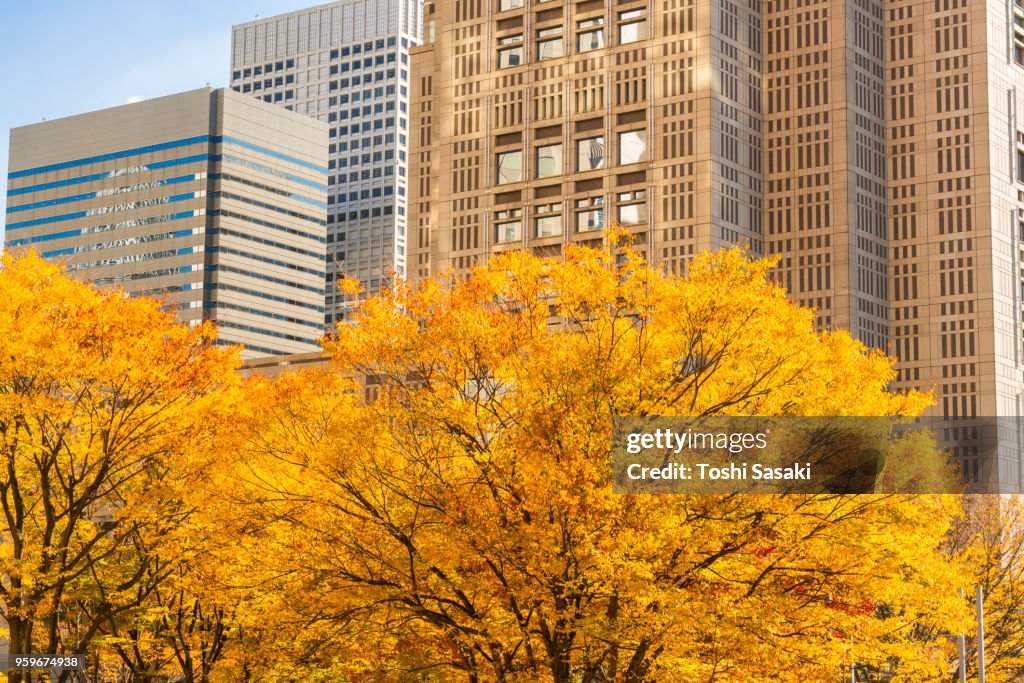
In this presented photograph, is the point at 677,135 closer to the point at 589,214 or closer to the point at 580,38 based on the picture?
the point at 589,214

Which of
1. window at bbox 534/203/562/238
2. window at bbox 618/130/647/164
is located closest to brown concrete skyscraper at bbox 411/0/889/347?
window at bbox 618/130/647/164

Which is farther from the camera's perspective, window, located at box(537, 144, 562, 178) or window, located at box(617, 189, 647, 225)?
window, located at box(537, 144, 562, 178)

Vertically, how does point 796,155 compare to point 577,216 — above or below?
above

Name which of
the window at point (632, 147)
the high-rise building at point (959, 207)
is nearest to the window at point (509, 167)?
the window at point (632, 147)

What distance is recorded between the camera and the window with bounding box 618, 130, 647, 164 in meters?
160

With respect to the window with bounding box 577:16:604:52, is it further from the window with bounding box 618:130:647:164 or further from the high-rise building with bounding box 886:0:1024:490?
the high-rise building with bounding box 886:0:1024:490

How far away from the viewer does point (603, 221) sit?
159 metres

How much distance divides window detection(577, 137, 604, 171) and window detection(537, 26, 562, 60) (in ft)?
37.8

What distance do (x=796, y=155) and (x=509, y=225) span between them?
32.9 m

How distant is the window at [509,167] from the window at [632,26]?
57.9 ft

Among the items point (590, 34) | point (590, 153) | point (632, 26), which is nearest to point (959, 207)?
point (590, 153)

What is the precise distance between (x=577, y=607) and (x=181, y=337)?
2064cm

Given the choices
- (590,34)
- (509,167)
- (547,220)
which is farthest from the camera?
(509,167)

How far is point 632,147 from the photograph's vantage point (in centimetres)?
16025
